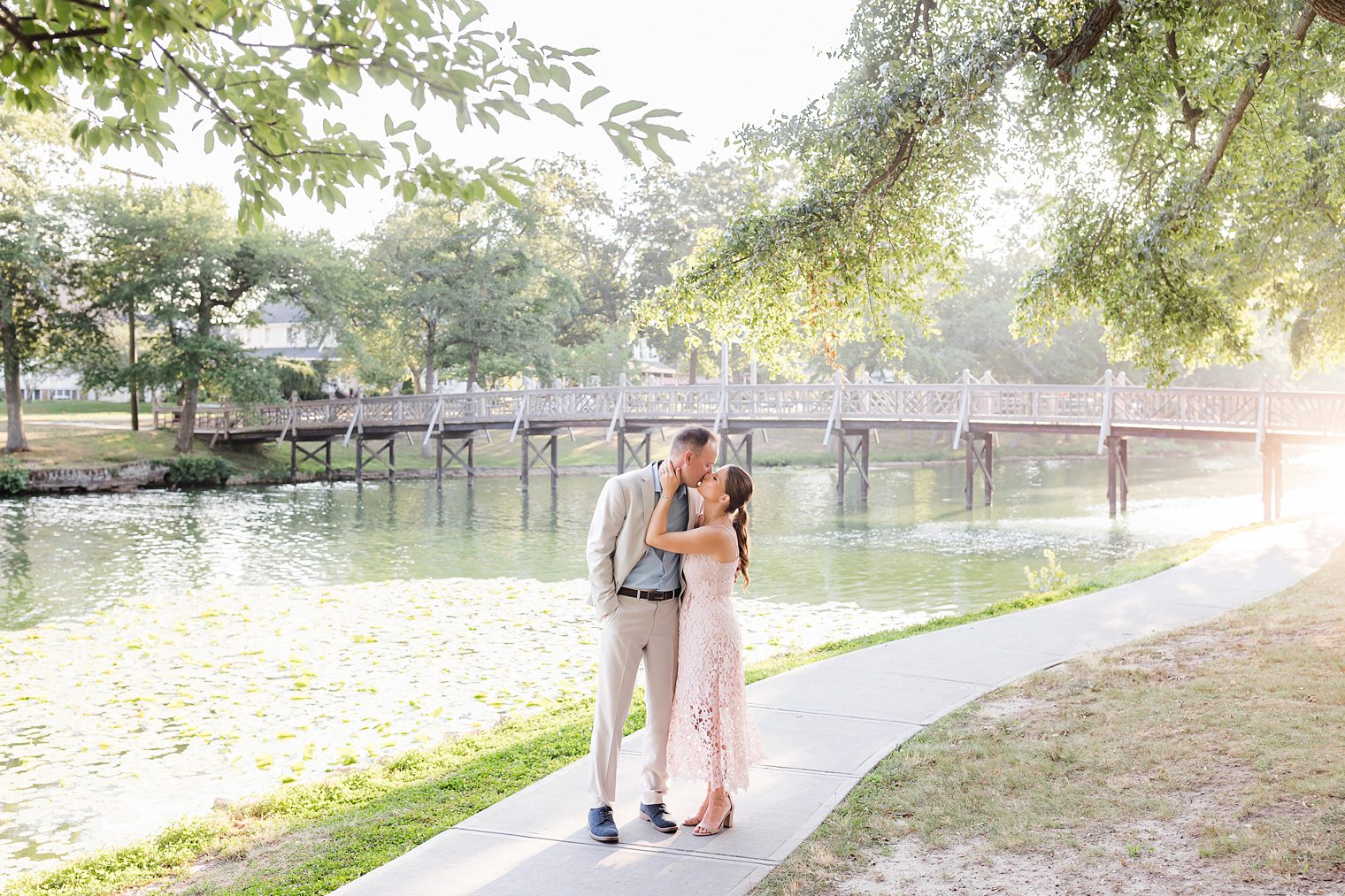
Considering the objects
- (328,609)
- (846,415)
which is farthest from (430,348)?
(328,609)

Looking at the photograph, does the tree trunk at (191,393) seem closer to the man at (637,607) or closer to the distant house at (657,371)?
the distant house at (657,371)

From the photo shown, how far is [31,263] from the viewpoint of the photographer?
131 feet

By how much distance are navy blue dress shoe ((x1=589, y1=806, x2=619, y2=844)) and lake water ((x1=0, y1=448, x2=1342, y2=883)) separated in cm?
350

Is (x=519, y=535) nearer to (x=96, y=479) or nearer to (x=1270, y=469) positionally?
(x=1270, y=469)

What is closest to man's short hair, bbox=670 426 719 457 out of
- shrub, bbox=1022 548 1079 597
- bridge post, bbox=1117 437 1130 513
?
shrub, bbox=1022 548 1079 597

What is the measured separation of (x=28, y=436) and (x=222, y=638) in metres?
39.1

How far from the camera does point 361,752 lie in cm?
889

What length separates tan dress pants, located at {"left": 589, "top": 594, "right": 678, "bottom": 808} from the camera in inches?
226

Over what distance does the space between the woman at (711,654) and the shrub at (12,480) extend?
38353 millimetres

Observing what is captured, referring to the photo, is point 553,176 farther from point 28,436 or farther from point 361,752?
point 361,752

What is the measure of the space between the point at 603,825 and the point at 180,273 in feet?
141

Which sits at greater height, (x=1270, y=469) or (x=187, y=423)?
(x=187, y=423)

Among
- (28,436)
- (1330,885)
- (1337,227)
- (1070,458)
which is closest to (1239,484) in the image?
(1070,458)

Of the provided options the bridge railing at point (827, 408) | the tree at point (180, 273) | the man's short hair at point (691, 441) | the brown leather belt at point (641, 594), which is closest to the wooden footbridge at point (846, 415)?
the bridge railing at point (827, 408)
